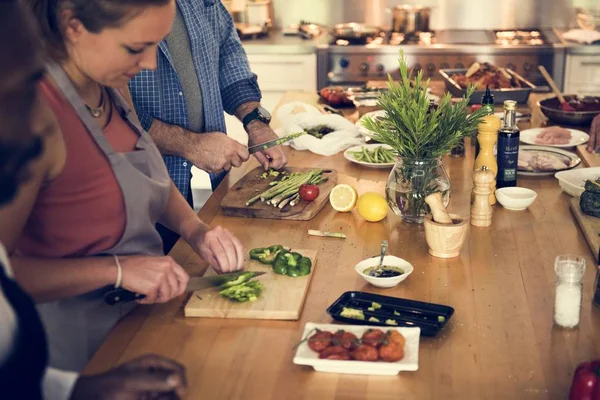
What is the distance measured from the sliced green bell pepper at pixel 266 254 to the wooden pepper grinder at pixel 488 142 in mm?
724

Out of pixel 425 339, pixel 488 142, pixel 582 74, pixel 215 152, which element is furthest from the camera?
pixel 582 74

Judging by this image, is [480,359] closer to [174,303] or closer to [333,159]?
[174,303]

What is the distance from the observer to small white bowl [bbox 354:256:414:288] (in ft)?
6.21

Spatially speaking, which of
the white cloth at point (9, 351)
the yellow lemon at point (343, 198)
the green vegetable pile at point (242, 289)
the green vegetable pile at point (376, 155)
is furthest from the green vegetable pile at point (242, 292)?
the green vegetable pile at point (376, 155)

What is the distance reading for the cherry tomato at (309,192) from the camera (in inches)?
95.9

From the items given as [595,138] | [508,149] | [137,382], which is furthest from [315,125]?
[137,382]

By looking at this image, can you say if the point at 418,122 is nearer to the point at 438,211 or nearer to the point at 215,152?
the point at 438,211

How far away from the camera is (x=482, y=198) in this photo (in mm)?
2271

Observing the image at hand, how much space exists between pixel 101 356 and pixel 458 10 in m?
4.34

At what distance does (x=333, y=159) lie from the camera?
9.86 ft

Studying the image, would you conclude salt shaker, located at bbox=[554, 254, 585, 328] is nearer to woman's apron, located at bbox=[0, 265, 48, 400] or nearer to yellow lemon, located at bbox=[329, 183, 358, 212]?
yellow lemon, located at bbox=[329, 183, 358, 212]

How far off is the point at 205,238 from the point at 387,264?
1.50 ft

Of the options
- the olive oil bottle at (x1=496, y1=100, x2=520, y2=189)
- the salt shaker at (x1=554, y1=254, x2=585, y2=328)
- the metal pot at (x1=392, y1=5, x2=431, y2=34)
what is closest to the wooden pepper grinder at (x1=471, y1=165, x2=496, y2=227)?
the olive oil bottle at (x1=496, y1=100, x2=520, y2=189)

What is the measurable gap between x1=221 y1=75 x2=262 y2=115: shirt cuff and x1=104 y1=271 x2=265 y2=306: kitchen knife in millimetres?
1265
